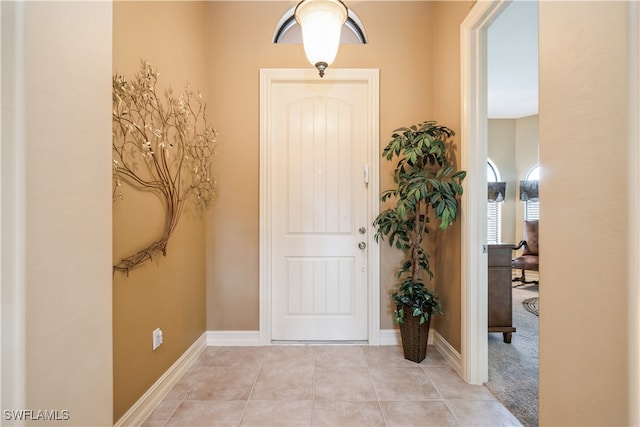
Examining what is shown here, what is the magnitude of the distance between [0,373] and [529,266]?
530 centimetres

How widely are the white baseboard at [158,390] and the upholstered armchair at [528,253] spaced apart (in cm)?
457

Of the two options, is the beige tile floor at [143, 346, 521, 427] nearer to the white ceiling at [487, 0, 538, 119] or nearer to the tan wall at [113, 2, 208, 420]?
the tan wall at [113, 2, 208, 420]

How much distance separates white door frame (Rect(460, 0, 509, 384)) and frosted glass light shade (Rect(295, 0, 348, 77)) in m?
0.92

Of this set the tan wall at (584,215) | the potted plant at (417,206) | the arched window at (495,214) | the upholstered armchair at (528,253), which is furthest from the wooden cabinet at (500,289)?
the arched window at (495,214)

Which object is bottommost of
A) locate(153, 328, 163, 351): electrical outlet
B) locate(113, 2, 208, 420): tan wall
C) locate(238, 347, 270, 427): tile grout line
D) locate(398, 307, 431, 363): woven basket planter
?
locate(238, 347, 270, 427): tile grout line

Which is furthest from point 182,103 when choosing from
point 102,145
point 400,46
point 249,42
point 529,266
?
point 529,266

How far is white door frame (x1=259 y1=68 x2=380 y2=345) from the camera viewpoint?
7.73 ft

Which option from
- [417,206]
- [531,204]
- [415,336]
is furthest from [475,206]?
[531,204]

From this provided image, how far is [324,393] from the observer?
1715 millimetres

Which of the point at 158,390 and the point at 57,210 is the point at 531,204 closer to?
the point at 158,390

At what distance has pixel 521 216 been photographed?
17.3 ft

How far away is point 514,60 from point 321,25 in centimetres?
307

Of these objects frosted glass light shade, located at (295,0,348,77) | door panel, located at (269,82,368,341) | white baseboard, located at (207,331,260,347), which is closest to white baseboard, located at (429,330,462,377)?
door panel, located at (269,82,368,341)

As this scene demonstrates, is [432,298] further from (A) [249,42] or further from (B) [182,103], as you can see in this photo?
(A) [249,42]
